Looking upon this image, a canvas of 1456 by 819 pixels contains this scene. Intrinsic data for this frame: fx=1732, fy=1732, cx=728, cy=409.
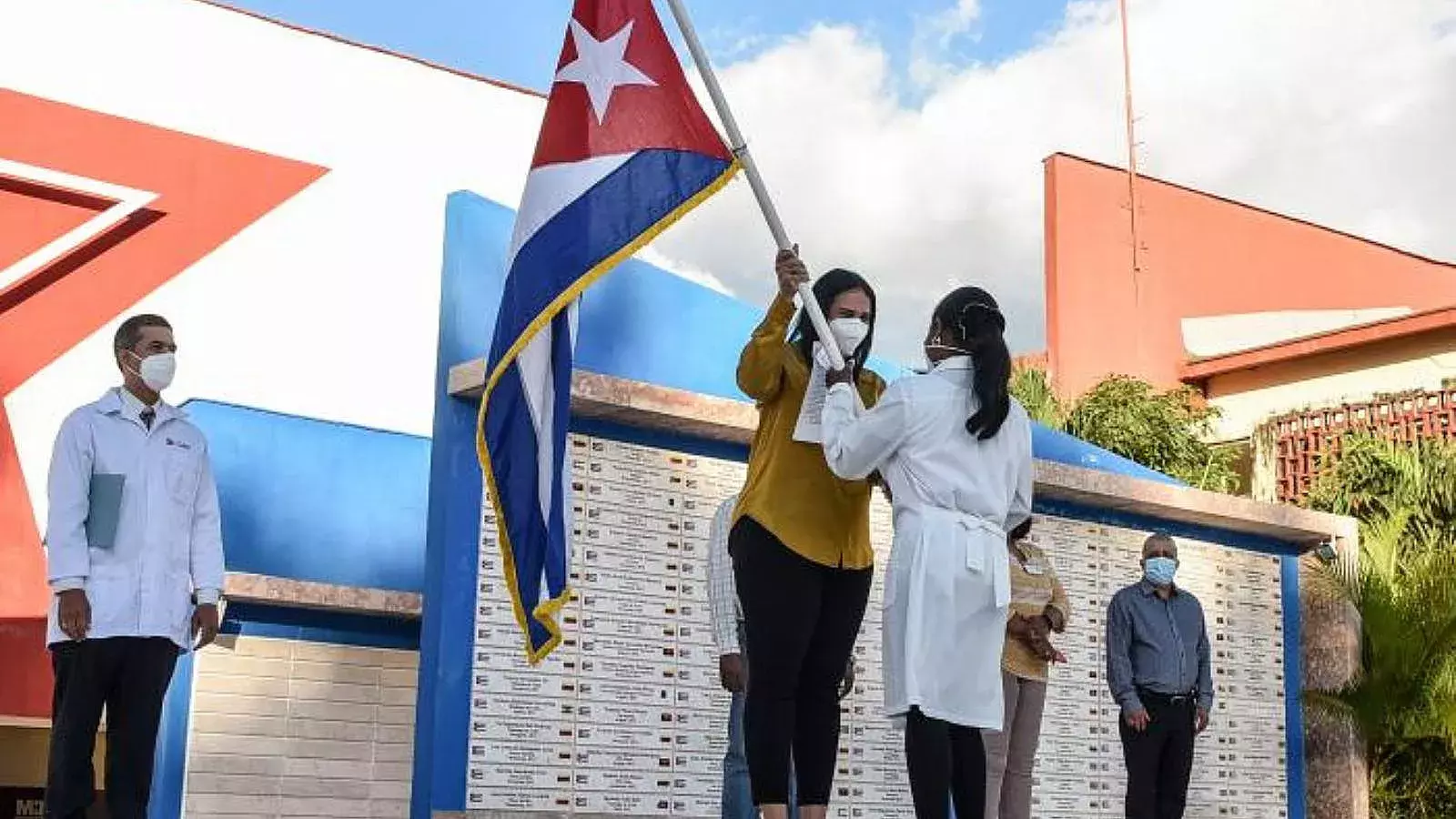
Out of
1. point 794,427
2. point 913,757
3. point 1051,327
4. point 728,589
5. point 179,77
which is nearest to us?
point 913,757

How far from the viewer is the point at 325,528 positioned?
9445 mm

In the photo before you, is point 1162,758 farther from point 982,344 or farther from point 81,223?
point 81,223

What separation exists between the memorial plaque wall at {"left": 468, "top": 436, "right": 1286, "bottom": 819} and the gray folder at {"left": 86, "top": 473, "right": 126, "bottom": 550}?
1.75m

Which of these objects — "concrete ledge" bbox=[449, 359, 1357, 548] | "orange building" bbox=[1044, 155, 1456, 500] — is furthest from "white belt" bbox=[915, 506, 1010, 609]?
"orange building" bbox=[1044, 155, 1456, 500]

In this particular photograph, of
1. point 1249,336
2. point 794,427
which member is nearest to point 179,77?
point 794,427

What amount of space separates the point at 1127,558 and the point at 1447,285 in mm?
13322

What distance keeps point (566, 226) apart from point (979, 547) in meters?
1.49

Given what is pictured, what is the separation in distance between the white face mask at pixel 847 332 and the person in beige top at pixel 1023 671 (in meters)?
2.14

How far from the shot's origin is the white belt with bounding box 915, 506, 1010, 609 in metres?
4.30

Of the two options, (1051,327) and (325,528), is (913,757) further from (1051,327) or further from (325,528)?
(1051,327)

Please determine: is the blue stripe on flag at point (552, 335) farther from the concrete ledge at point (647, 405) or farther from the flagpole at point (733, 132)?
the concrete ledge at point (647, 405)

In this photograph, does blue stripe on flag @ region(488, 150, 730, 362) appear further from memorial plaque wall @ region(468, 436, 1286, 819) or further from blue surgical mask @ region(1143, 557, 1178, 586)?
blue surgical mask @ region(1143, 557, 1178, 586)

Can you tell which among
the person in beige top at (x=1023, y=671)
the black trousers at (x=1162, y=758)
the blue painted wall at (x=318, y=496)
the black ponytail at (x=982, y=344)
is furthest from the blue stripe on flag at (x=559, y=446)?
the blue painted wall at (x=318, y=496)

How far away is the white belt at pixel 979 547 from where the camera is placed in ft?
14.1
